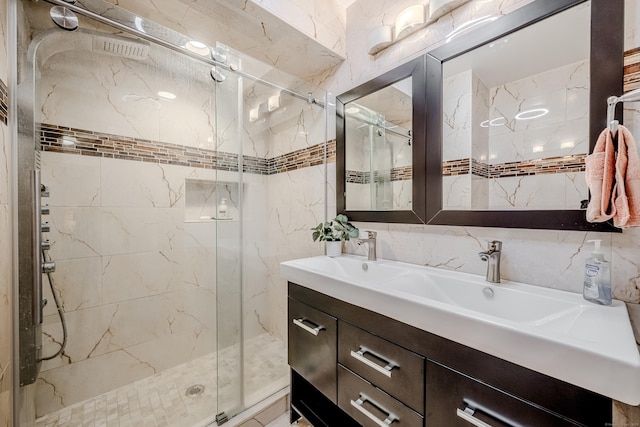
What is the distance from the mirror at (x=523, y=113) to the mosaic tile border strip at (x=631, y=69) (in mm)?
17

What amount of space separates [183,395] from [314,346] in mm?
1107

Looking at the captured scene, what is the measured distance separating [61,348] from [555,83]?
2786 mm

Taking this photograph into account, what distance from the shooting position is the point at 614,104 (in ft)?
2.69

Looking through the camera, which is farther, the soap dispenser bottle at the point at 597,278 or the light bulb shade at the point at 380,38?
the light bulb shade at the point at 380,38

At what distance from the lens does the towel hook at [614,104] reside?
0.74 m

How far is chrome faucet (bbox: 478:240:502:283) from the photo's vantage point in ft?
3.31

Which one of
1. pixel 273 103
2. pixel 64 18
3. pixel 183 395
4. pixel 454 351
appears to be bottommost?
pixel 183 395

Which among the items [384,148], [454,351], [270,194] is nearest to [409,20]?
[384,148]

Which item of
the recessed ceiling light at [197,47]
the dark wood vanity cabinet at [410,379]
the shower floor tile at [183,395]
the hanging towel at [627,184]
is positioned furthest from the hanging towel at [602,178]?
the recessed ceiling light at [197,47]

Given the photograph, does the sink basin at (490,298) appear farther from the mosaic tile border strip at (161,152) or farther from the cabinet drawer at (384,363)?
the mosaic tile border strip at (161,152)

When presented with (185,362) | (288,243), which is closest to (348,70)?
(288,243)

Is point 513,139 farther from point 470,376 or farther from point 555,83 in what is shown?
point 470,376

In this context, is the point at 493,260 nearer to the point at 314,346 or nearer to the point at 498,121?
the point at 498,121

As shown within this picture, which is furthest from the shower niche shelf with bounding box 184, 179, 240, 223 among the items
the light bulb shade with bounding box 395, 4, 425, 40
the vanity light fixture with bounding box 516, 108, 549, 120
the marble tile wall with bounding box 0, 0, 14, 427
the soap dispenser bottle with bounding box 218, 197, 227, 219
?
the vanity light fixture with bounding box 516, 108, 549, 120
